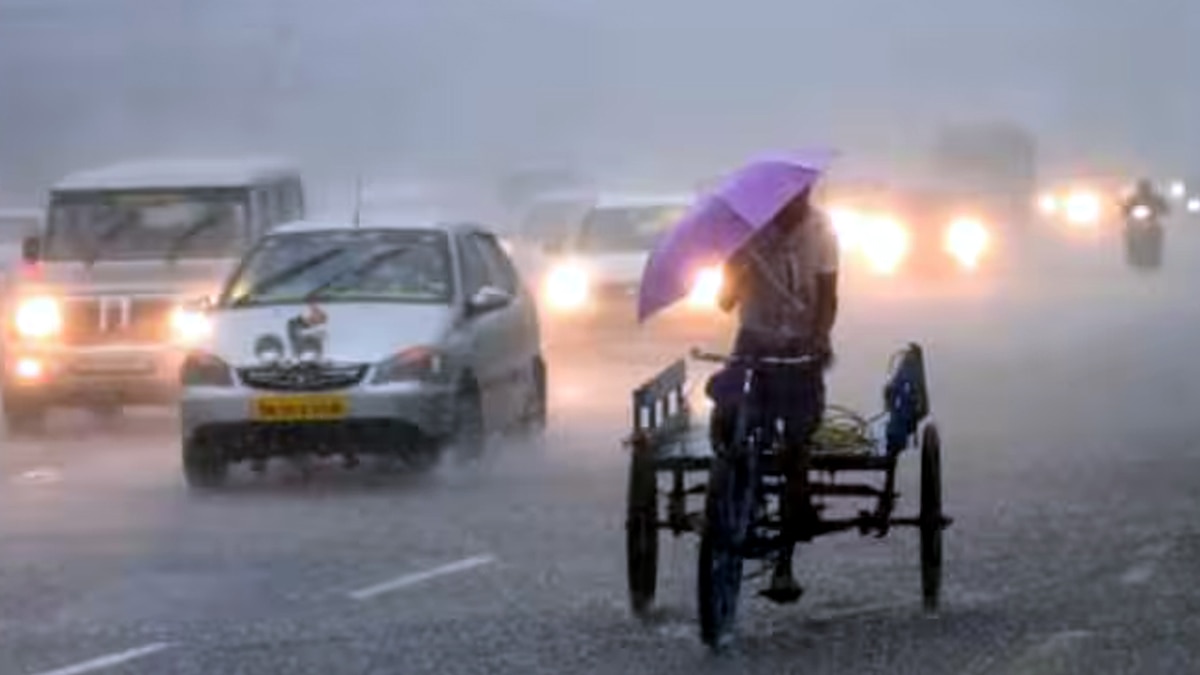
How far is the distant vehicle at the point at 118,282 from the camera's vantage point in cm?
1816

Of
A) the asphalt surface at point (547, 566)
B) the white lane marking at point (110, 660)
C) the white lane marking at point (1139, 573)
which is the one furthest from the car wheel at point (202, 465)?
the white lane marking at point (1139, 573)

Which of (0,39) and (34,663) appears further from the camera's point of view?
(0,39)

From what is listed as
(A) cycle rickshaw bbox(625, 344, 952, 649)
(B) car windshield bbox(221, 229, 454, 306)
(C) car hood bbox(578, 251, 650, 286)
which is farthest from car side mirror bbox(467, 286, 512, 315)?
(C) car hood bbox(578, 251, 650, 286)

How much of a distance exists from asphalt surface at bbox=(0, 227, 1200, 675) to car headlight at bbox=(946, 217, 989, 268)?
2650 cm

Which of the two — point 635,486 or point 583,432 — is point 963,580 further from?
point 583,432

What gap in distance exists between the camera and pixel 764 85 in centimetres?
6194

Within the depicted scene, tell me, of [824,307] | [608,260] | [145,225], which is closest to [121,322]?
[145,225]

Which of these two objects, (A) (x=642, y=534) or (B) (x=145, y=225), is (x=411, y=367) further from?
(B) (x=145, y=225)

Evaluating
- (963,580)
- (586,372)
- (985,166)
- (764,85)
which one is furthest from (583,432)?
(764,85)

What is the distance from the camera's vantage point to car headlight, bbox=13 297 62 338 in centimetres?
1814

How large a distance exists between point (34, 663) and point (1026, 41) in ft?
169

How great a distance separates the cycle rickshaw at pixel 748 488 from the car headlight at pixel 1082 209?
173 feet

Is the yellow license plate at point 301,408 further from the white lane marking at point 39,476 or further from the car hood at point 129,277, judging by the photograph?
the car hood at point 129,277

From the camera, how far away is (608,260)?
26219 mm
